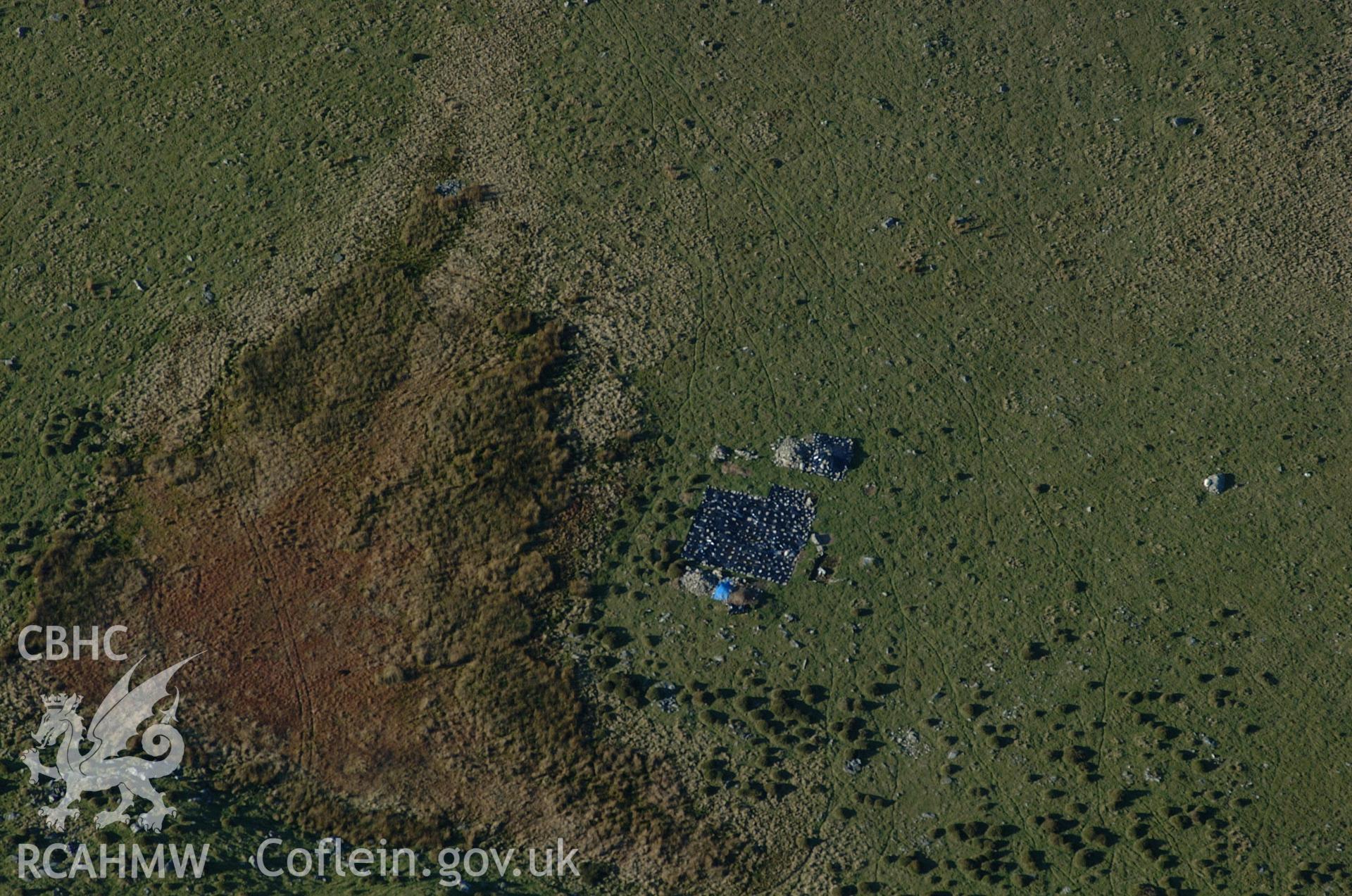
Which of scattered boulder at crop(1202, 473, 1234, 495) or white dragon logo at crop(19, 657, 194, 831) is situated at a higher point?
scattered boulder at crop(1202, 473, 1234, 495)

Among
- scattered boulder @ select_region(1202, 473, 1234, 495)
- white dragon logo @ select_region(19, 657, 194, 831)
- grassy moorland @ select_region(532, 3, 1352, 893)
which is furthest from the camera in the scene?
scattered boulder @ select_region(1202, 473, 1234, 495)

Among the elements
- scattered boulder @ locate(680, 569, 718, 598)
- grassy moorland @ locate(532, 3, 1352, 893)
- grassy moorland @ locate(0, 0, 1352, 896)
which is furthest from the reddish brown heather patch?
scattered boulder @ locate(680, 569, 718, 598)

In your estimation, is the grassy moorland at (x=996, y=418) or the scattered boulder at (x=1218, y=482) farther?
the scattered boulder at (x=1218, y=482)

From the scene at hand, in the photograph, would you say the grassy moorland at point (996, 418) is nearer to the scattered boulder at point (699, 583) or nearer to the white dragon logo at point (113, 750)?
the scattered boulder at point (699, 583)

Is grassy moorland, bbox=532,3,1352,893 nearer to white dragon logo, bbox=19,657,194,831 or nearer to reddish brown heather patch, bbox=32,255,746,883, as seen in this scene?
reddish brown heather patch, bbox=32,255,746,883

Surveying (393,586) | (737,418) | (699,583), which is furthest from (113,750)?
(737,418)

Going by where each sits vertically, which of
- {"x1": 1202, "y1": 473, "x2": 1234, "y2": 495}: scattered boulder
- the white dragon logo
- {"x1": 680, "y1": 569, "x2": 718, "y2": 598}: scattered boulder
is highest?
{"x1": 1202, "y1": 473, "x2": 1234, "y2": 495}: scattered boulder

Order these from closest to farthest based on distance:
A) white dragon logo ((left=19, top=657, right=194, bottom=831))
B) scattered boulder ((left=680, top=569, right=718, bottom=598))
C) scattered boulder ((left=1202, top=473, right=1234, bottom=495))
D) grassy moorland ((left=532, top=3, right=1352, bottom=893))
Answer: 1. white dragon logo ((left=19, top=657, right=194, bottom=831))
2. grassy moorland ((left=532, top=3, right=1352, bottom=893))
3. scattered boulder ((left=680, top=569, right=718, bottom=598))
4. scattered boulder ((left=1202, top=473, right=1234, bottom=495))

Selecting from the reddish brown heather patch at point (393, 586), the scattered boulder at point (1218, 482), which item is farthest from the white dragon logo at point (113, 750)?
the scattered boulder at point (1218, 482)

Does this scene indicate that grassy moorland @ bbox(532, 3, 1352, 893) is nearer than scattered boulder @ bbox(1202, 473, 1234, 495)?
Yes
